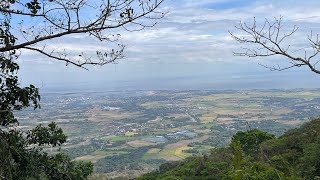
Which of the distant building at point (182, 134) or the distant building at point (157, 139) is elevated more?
the distant building at point (182, 134)

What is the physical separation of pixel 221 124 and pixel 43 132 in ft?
173

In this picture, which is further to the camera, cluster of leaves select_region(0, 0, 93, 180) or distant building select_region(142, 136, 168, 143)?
distant building select_region(142, 136, 168, 143)

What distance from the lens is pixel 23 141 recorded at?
7.52m

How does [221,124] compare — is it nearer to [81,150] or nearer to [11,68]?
[81,150]

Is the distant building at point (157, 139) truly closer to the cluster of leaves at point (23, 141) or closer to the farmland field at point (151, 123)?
the farmland field at point (151, 123)

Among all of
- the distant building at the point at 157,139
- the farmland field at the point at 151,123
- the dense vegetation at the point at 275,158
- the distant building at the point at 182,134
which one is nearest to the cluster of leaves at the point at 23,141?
the dense vegetation at the point at 275,158

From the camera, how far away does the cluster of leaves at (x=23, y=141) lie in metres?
5.86

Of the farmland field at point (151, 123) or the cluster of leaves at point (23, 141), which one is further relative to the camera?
the farmland field at point (151, 123)

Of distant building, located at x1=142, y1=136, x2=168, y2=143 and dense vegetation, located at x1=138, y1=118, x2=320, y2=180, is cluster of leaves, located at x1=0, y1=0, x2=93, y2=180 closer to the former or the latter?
dense vegetation, located at x1=138, y1=118, x2=320, y2=180

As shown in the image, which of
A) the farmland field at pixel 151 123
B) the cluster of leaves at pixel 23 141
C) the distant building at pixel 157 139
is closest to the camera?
the cluster of leaves at pixel 23 141

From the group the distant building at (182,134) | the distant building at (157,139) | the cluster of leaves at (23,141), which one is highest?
the cluster of leaves at (23,141)

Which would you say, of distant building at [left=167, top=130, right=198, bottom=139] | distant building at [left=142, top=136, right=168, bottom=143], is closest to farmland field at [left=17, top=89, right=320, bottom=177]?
distant building at [left=167, top=130, right=198, bottom=139]

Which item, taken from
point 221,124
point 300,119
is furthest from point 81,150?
point 300,119

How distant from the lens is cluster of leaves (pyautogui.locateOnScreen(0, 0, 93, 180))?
5859 mm
